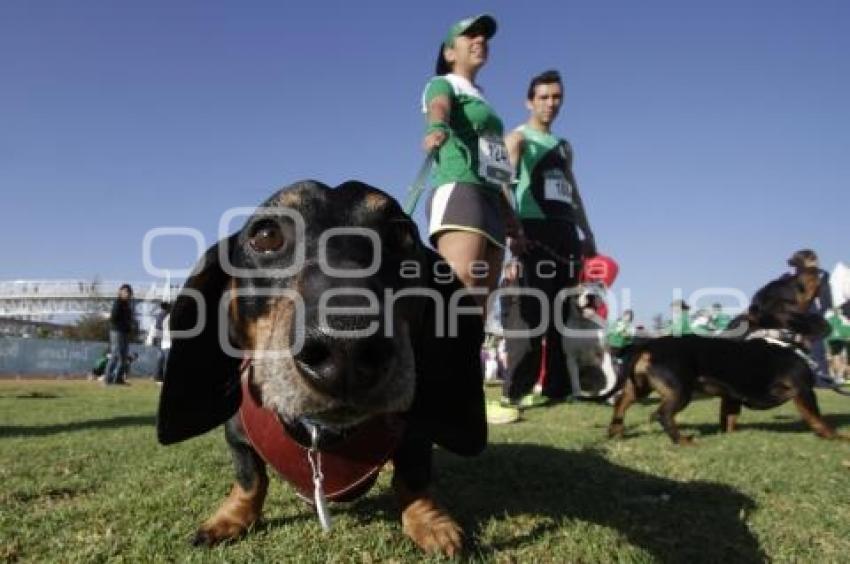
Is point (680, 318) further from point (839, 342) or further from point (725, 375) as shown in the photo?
point (725, 375)

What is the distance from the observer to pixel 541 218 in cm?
589

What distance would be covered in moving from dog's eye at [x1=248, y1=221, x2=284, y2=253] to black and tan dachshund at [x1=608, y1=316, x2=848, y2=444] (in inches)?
155

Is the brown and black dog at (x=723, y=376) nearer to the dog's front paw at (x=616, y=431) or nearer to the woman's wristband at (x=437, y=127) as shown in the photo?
the dog's front paw at (x=616, y=431)

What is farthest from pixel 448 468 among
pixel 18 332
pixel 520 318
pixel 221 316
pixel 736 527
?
pixel 18 332

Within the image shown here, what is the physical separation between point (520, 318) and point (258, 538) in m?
4.03

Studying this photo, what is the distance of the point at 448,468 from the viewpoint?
→ 338 centimetres

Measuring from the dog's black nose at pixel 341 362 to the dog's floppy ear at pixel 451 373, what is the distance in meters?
0.86

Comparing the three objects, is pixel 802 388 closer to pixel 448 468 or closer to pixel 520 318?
pixel 520 318

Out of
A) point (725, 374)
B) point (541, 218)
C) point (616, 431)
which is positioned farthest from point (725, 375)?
point (541, 218)

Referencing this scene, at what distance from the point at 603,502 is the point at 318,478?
4.52 ft

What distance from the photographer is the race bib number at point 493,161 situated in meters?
4.23

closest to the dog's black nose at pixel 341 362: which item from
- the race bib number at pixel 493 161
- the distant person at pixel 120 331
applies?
the race bib number at pixel 493 161

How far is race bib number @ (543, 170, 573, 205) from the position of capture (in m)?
5.89

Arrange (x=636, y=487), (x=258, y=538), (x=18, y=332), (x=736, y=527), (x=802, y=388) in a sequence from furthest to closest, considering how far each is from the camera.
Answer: (x=18, y=332) → (x=802, y=388) → (x=636, y=487) → (x=736, y=527) → (x=258, y=538)
